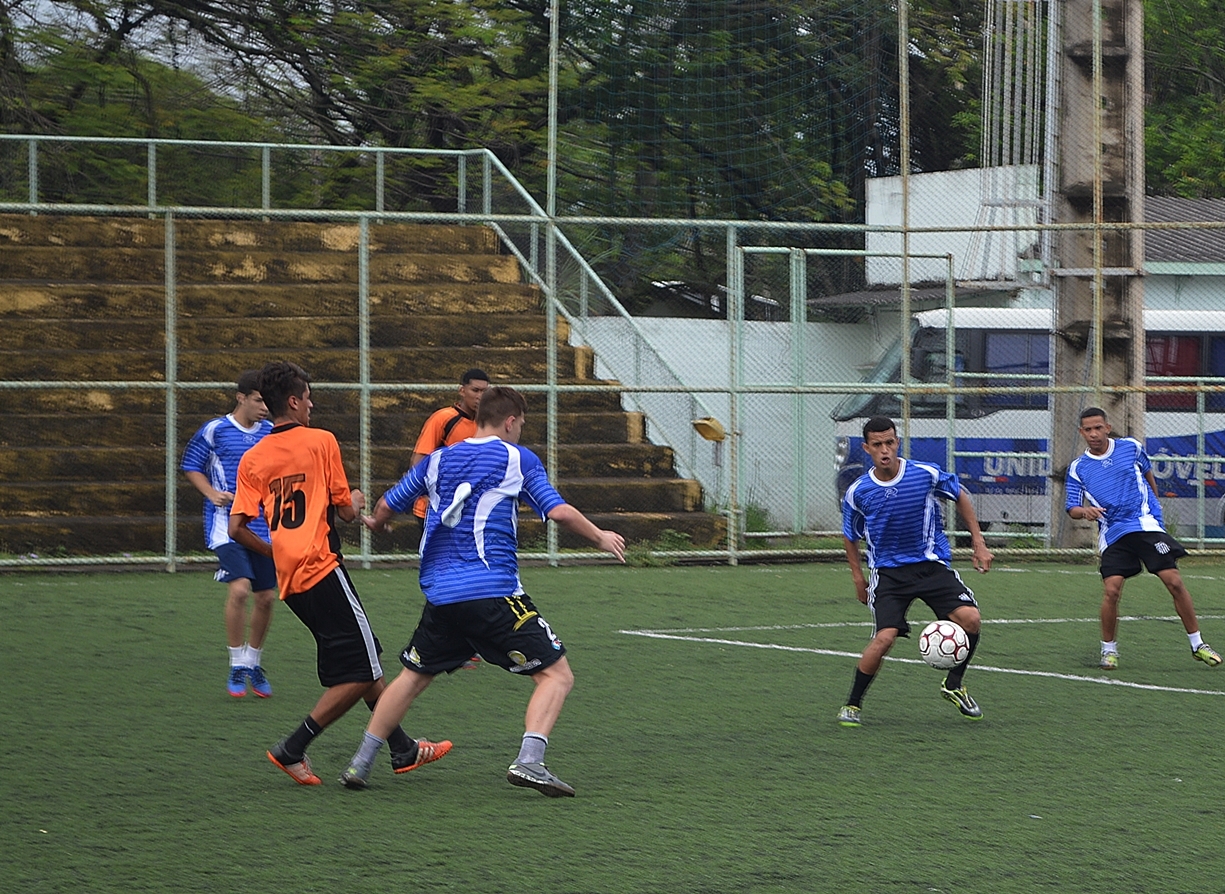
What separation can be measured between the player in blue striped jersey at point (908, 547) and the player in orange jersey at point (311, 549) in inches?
104

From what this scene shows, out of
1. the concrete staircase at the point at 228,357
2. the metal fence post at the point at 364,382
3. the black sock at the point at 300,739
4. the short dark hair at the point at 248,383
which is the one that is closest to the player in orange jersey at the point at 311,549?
the black sock at the point at 300,739

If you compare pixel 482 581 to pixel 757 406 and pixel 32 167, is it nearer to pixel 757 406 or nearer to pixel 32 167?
pixel 757 406

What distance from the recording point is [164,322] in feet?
57.7

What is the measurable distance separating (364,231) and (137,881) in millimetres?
10764

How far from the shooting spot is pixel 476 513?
614 cm

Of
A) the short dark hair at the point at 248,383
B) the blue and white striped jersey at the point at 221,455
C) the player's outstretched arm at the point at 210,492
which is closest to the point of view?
the player's outstretched arm at the point at 210,492

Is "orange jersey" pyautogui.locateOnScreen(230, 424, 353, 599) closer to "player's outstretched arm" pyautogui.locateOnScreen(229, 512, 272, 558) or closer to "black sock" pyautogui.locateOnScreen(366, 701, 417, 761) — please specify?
"player's outstretched arm" pyautogui.locateOnScreen(229, 512, 272, 558)

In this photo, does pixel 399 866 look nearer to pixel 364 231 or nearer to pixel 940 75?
pixel 364 231

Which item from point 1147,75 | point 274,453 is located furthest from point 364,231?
point 1147,75

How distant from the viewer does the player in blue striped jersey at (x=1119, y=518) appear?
9.82 meters

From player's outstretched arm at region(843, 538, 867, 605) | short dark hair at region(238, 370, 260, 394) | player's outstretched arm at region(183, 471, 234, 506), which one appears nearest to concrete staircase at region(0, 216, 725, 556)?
player's outstretched arm at region(183, 471, 234, 506)

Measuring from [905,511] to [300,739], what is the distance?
3403mm

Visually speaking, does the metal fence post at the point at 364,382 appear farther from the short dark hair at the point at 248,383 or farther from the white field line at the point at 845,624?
the short dark hair at the point at 248,383

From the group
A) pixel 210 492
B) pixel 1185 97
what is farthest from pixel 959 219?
pixel 210 492
